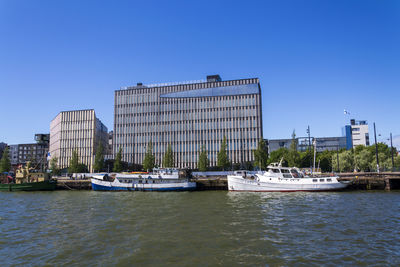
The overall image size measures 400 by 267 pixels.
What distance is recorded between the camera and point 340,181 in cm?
4938

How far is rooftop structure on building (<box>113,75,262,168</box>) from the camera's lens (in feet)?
397

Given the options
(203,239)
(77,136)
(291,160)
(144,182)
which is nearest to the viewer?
(203,239)

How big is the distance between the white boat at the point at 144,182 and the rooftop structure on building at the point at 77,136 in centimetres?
7893

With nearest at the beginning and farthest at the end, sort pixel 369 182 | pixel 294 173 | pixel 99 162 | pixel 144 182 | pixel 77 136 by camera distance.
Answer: pixel 369 182 → pixel 294 173 → pixel 144 182 → pixel 99 162 → pixel 77 136

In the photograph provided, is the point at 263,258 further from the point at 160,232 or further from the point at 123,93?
the point at 123,93

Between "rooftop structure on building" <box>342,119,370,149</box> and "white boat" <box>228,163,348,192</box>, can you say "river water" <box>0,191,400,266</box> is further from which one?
"rooftop structure on building" <box>342,119,370,149</box>

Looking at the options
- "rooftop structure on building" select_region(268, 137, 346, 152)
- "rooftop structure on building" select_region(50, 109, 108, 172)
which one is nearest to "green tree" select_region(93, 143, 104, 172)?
"rooftop structure on building" select_region(50, 109, 108, 172)

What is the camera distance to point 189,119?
416ft

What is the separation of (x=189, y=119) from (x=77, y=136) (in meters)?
56.0

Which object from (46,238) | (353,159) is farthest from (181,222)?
(353,159)

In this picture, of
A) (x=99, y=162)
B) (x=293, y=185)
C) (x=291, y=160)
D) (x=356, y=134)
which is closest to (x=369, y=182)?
(x=293, y=185)

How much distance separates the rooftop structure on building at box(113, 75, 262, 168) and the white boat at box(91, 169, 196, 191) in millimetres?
61274

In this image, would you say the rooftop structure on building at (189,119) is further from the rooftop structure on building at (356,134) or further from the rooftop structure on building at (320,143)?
the rooftop structure on building at (356,134)

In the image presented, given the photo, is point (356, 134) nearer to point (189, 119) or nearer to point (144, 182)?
point (189, 119)
